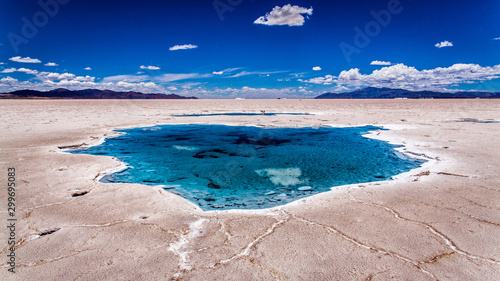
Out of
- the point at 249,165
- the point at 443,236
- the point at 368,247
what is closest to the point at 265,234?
the point at 368,247

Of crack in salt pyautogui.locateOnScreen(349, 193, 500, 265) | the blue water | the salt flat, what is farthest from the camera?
the blue water

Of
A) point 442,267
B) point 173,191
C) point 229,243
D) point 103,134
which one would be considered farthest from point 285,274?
point 103,134

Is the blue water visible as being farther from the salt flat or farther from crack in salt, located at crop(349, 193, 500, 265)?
crack in salt, located at crop(349, 193, 500, 265)

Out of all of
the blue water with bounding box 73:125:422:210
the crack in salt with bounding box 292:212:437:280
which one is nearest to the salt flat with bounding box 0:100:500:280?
the crack in salt with bounding box 292:212:437:280

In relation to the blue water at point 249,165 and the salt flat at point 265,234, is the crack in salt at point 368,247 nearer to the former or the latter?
the salt flat at point 265,234

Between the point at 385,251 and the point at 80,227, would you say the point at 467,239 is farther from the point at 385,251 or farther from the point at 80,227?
the point at 80,227

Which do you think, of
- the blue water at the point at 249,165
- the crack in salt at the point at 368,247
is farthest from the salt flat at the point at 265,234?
the blue water at the point at 249,165

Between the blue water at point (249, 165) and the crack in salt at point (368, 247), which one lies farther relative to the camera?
the blue water at point (249, 165)

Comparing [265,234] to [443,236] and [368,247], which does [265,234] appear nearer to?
[368,247]
